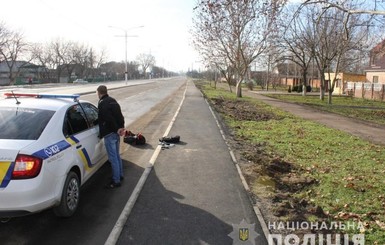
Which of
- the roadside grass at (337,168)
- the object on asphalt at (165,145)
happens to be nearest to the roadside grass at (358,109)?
the roadside grass at (337,168)

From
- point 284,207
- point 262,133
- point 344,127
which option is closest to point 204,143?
point 262,133

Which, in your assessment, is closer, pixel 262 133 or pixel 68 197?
pixel 68 197

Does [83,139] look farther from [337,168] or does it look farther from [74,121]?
[337,168]

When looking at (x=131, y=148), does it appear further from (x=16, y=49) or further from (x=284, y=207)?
(x=16, y=49)

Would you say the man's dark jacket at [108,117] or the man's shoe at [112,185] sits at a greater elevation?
the man's dark jacket at [108,117]

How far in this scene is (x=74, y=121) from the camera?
6008 mm

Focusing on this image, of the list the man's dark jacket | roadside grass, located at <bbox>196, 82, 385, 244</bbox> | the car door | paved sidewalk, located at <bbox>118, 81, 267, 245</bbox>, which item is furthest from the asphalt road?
roadside grass, located at <bbox>196, 82, 385, 244</bbox>

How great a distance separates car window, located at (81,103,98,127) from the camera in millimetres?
6746

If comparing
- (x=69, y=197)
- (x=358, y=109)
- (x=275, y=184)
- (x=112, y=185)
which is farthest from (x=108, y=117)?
(x=358, y=109)

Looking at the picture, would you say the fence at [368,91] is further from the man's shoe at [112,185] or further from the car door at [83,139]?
the car door at [83,139]

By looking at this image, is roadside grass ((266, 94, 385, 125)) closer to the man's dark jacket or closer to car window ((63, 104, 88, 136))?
the man's dark jacket

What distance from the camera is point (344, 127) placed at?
16547 millimetres

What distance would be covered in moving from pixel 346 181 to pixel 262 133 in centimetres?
645

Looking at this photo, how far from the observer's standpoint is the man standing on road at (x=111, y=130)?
662 cm
